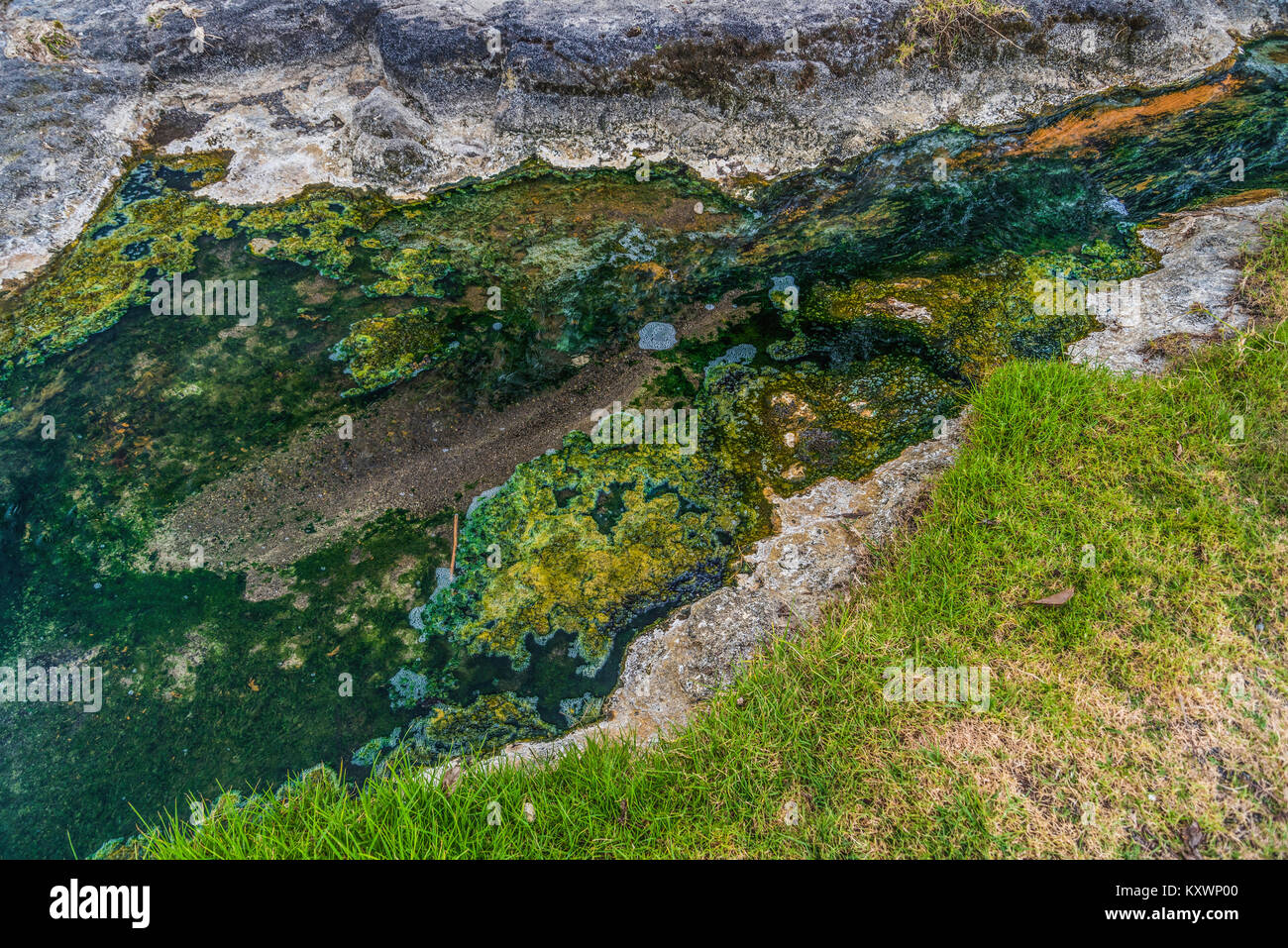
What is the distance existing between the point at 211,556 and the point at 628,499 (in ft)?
5.80

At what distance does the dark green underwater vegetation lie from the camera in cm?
269

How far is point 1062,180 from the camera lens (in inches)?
174

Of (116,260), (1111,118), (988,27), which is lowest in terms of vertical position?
(116,260)

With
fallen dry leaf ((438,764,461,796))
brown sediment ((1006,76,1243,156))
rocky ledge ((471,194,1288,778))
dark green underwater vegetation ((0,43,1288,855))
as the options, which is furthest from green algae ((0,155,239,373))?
brown sediment ((1006,76,1243,156))

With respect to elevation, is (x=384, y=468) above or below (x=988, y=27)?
below

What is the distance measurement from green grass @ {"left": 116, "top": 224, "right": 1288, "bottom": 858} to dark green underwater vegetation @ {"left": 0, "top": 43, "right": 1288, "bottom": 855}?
41 centimetres

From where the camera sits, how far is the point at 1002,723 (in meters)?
2.26

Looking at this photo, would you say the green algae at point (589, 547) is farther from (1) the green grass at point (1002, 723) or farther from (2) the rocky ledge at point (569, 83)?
(2) the rocky ledge at point (569, 83)

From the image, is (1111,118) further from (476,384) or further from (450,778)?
(450,778)

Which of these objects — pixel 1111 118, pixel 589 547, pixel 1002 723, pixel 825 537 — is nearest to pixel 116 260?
pixel 589 547

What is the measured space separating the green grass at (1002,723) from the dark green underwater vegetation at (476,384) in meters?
0.41

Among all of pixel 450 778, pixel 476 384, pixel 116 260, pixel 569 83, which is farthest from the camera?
pixel 569 83

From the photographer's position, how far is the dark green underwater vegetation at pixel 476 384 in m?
2.69

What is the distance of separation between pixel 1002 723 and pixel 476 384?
8.78ft
